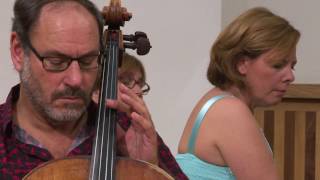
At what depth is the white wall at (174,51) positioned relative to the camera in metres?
2.35

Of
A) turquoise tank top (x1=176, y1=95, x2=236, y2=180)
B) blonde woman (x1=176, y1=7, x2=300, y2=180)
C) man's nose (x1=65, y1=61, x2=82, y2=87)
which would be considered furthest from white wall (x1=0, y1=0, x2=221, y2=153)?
man's nose (x1=65, y1=61, x2=82, y2=87)

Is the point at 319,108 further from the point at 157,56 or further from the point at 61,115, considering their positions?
the point at 61,115

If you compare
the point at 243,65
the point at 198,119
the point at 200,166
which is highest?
the point at 243,65

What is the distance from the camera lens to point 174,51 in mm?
2367

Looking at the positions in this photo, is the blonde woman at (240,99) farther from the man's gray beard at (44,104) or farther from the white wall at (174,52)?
the white wall at (174,52)

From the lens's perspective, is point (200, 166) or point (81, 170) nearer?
point (81, 170)

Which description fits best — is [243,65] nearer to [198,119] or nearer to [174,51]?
[198,119]

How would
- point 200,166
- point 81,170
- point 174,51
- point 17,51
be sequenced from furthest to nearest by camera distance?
point 174,51, point 200,166, point 17,51, point 81,170

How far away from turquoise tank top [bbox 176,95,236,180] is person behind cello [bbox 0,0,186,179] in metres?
0.36

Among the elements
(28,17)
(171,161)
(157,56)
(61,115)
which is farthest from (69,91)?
(157,56)

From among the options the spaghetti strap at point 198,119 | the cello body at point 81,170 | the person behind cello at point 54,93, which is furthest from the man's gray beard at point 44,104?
the spaghetti strap at point 198,119

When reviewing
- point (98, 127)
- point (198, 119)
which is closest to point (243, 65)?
point (198, 119)

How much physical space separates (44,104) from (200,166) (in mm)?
588

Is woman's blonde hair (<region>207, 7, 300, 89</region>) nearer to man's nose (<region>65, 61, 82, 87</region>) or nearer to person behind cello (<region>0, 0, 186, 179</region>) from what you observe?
person behind cello (<region>0, 0, 186, 179</region>)
